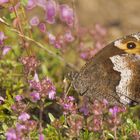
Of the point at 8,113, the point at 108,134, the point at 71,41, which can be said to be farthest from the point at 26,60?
the point at 71,41

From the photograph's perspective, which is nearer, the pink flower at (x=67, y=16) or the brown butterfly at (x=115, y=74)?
the brown butterfly at (x=115, y=74)

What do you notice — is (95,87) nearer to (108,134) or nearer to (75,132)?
(108,134)

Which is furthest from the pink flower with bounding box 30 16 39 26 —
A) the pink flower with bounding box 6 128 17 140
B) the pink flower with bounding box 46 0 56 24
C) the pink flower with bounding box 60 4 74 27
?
the pink flower with bounding box 6 128 17 140

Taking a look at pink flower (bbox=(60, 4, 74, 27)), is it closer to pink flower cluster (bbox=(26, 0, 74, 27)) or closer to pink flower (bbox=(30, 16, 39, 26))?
pink flower cluster (bbox=(26, 0, 74, 27))

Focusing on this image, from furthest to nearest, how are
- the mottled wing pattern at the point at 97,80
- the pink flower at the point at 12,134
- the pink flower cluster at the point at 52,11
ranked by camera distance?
the pink flower cluster at the point at 52,11, the mottled wing pattern at the point at 97,80, the pink flower at the point at 12,134

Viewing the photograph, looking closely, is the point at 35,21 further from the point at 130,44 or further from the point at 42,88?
the point at 42,88

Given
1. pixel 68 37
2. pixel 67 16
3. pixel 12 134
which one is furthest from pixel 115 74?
pixel 67 16

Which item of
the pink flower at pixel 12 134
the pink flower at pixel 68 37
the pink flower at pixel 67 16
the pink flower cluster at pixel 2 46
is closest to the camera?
the pink flower at pixel 12 134

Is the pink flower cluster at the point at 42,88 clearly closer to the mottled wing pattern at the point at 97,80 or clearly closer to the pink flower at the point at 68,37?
the mottled wing pattern at the point at 97,80

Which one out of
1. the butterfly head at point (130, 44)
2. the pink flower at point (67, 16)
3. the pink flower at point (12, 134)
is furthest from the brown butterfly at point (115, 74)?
the pink flower at point (67, 16)
